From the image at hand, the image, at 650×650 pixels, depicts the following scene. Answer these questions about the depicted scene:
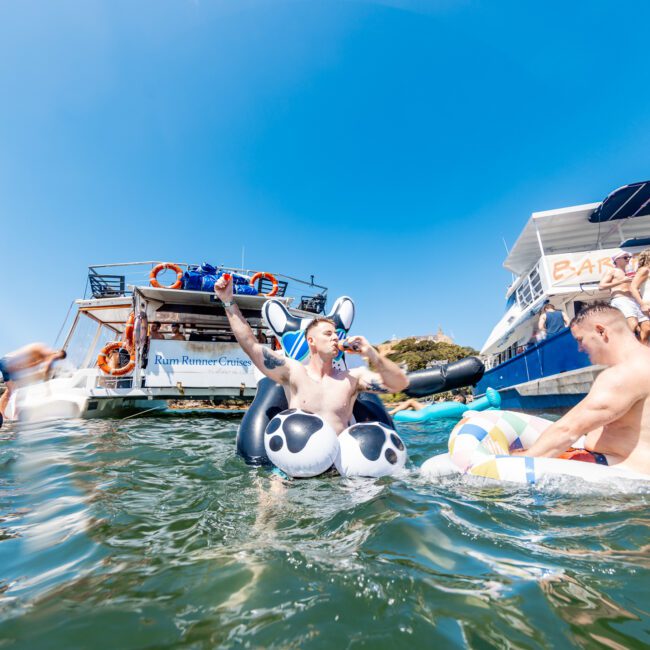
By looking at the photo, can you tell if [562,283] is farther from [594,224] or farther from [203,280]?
[203,280]

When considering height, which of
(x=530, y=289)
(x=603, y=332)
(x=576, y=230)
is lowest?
(x=603, y=332)

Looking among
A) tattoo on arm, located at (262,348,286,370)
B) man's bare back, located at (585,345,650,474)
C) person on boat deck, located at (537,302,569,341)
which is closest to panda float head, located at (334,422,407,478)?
tattoo on arm, located at (262,348,286,370)

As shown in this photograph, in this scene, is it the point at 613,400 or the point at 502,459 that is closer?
the point at 613,400

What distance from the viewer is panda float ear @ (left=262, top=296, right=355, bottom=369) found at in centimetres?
441

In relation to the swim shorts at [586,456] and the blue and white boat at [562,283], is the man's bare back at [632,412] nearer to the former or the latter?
the swim shorts at [586,456]

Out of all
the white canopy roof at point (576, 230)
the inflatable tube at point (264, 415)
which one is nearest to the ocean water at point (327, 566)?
the inflatable tube at point (264, 415)

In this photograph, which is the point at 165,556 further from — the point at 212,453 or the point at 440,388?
the point at 212,453

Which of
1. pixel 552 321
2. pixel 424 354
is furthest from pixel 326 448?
pixel 424 354

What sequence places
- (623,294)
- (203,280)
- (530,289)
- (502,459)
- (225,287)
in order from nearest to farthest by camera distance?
(502,459)
(225,287)
(623,294)
(203,280)
(530,289)

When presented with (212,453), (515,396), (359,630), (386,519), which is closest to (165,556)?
(359,630)

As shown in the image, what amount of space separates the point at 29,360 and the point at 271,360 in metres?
2.77

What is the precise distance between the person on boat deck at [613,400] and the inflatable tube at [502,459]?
16 centimetres

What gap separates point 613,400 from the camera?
2262 millimetres

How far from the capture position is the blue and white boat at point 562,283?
7484 mm
